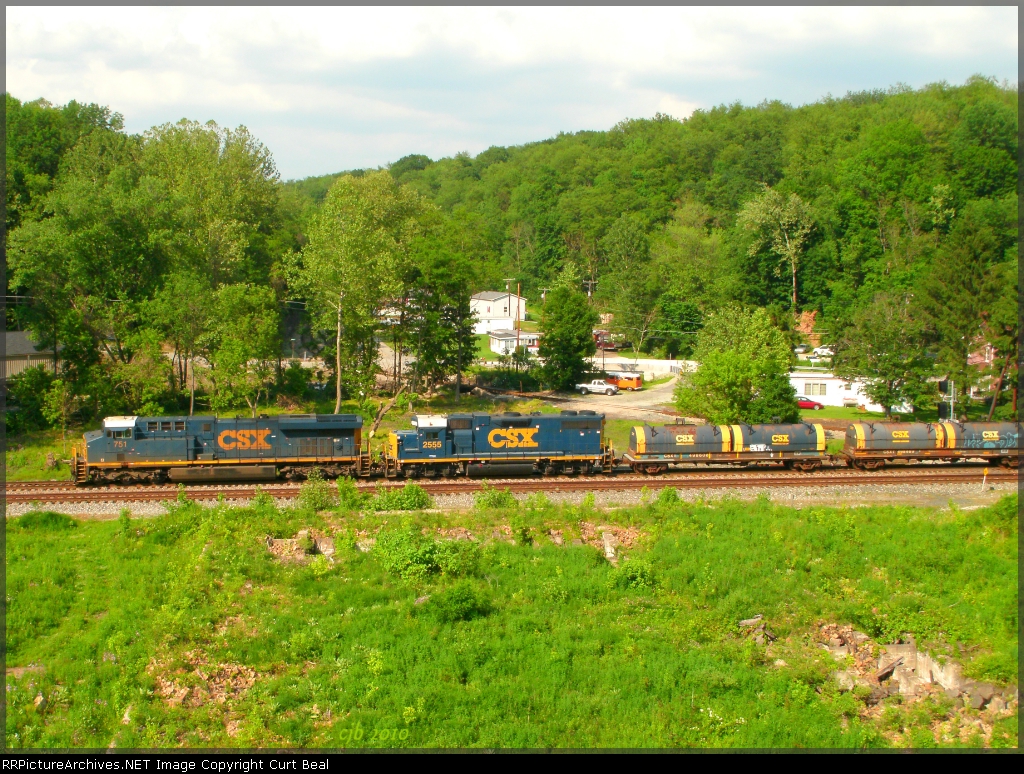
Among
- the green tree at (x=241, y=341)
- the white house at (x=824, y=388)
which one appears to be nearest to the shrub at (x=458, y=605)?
the green tree at (x=241, y=341)

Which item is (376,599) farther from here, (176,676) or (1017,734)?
(1017,734)

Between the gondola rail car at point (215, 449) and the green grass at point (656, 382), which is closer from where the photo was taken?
the gondola rail car at point (215, 449)

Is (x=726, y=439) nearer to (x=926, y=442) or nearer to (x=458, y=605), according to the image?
(x=926, y=442)

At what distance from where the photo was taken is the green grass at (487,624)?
50.2ft

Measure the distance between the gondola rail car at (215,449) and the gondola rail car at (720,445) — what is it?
12.5 metres

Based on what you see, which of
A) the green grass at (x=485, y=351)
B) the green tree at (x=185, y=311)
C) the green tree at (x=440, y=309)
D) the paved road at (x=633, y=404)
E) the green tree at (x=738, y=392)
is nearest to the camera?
the green tree at (x=738, y=392)

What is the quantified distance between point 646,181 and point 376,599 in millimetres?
105677

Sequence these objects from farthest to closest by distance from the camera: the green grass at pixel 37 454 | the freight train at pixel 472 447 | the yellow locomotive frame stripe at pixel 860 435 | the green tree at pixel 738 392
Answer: the green tree at pixel 738 392, the yellow locomotive frame stripe at pixel 860 435, the green grass at pixel 37 454, the freight train at pixel 472 447

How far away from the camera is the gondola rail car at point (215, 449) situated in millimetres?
30719

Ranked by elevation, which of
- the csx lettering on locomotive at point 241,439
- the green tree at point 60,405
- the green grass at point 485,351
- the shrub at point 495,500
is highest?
the green grass at point 485,351

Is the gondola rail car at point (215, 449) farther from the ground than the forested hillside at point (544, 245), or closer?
closer

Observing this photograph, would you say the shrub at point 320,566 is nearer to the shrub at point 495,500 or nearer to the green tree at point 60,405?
the shrub at point 495,500

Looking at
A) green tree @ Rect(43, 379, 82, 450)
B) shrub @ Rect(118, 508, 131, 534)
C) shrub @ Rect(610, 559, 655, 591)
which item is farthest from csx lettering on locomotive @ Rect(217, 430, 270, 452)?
shrub @ Rect(610, 559, 655, 591)
